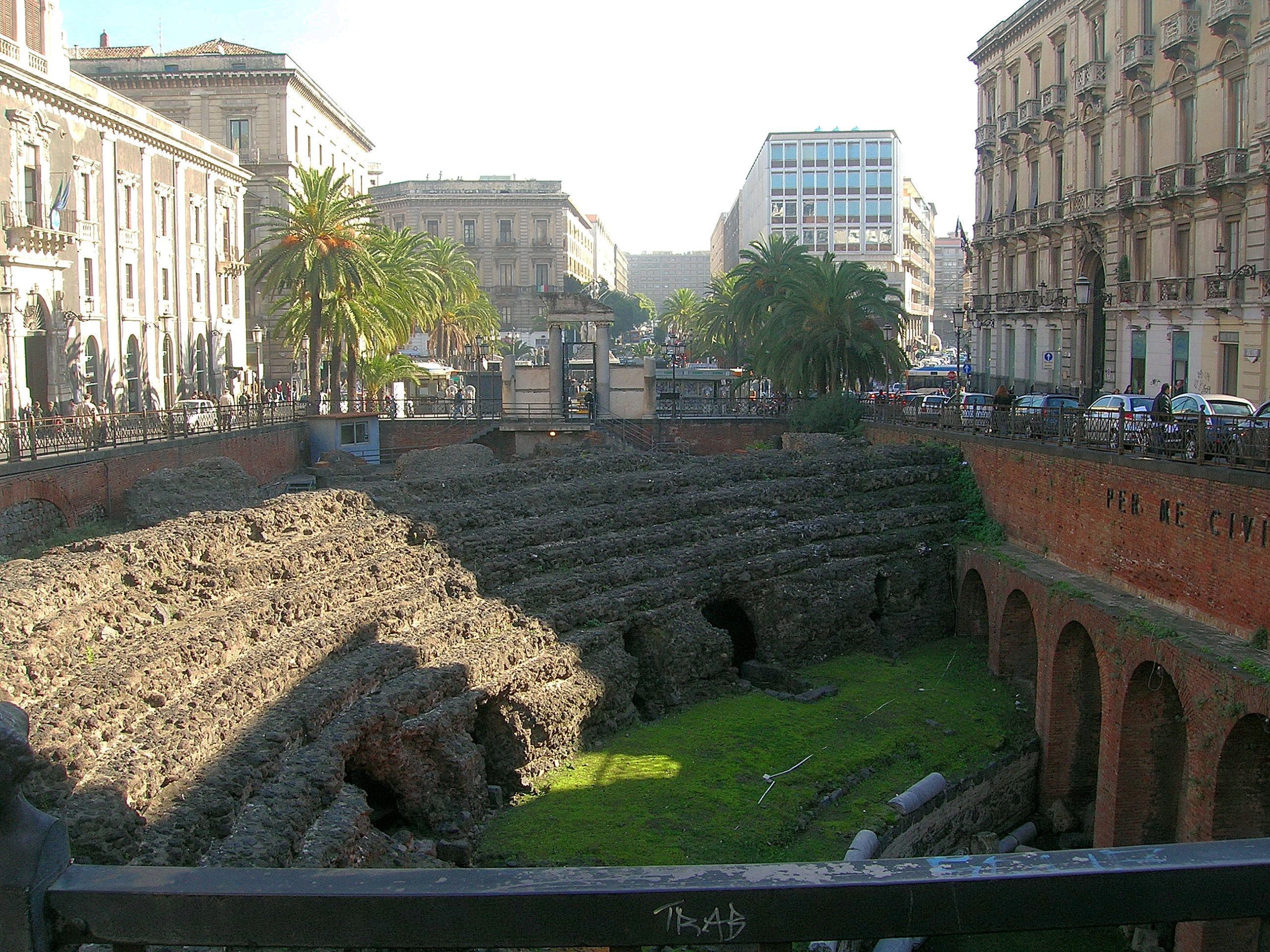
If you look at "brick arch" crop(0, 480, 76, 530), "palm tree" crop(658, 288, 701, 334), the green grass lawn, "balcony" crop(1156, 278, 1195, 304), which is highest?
"palm tree" crop(658, 288, 701, 334)

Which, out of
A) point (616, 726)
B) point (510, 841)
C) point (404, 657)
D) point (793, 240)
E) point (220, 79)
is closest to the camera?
point (510, 841)

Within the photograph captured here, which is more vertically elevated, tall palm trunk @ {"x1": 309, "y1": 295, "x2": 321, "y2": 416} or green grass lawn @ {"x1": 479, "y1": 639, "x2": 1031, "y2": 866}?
tall palm trunk @ {"x1": 309, "y1": 295, "x2": 321, "y2": 416}

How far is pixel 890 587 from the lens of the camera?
25578 millimetres

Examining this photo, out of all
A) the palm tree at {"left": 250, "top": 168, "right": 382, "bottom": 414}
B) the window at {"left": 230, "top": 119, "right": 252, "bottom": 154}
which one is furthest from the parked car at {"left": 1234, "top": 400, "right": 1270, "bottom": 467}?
the window at {"left": 230, "top": 119, "right": 252, "bottom": 154}

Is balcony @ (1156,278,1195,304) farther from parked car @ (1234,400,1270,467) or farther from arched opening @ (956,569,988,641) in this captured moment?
parked car @ (1234,400,1270,467)

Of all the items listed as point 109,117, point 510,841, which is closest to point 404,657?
point 510,841

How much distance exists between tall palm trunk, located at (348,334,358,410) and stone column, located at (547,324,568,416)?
288 inches

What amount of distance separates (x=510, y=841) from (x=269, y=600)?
4.66 m

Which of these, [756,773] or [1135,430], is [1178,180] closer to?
[1135,430]

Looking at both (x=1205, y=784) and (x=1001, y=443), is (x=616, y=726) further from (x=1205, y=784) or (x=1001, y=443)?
(x=1001, y=443)

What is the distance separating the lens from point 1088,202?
1581 inches

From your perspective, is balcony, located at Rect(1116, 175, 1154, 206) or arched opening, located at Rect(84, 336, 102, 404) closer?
balcony, located at Rect(1116, 175, 1154, 206)

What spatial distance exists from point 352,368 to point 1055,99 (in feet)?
93.2

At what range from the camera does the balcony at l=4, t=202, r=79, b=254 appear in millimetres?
34594
